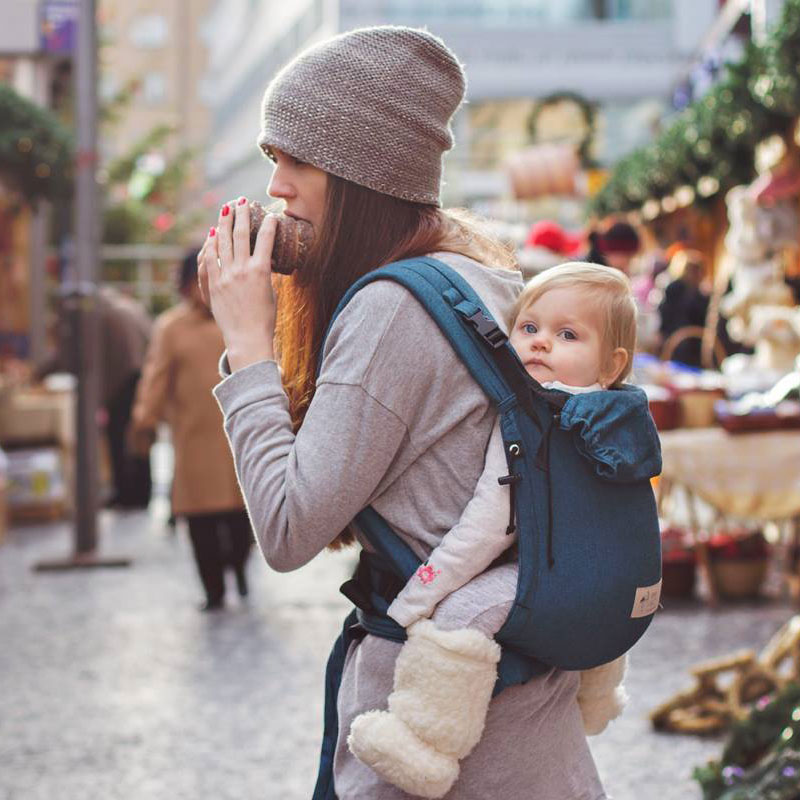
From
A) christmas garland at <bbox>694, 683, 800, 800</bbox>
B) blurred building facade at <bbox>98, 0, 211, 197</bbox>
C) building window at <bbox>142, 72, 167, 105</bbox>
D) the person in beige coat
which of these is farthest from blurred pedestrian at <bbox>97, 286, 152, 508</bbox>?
building window at <bbox>142, 72, 167, 105</bbox>

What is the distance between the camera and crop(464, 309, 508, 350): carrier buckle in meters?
2.23

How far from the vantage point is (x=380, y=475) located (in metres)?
2.24

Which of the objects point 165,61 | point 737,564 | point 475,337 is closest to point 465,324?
point 475,337

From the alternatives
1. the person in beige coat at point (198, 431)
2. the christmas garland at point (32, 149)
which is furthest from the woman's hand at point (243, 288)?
the christmas garland at point (32, 149)

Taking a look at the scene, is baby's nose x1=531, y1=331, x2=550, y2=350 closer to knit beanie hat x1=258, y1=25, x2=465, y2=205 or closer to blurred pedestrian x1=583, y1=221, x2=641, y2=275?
knit beanie hat x1=258, y1=25, x2=465, y2=205

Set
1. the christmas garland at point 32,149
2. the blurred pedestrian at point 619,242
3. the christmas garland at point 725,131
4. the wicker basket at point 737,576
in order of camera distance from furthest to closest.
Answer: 1. the christmas garland at point 32,149
2. the christmas garland at point 725,131
3. the blurred pedestrian at point 619,242
4. the wicker basket at point 737,576

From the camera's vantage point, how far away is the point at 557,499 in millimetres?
2234

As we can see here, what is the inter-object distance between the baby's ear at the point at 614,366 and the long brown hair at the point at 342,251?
0.84ft

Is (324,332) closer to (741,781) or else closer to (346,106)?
(346,106)

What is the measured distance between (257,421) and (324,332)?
22cm

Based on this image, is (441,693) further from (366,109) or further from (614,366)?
(366,109)

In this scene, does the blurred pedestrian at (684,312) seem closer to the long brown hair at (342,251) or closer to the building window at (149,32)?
the long brown hair at (342,251)

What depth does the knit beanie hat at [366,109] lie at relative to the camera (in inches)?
92.6

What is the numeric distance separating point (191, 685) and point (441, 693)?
14.4 ft
